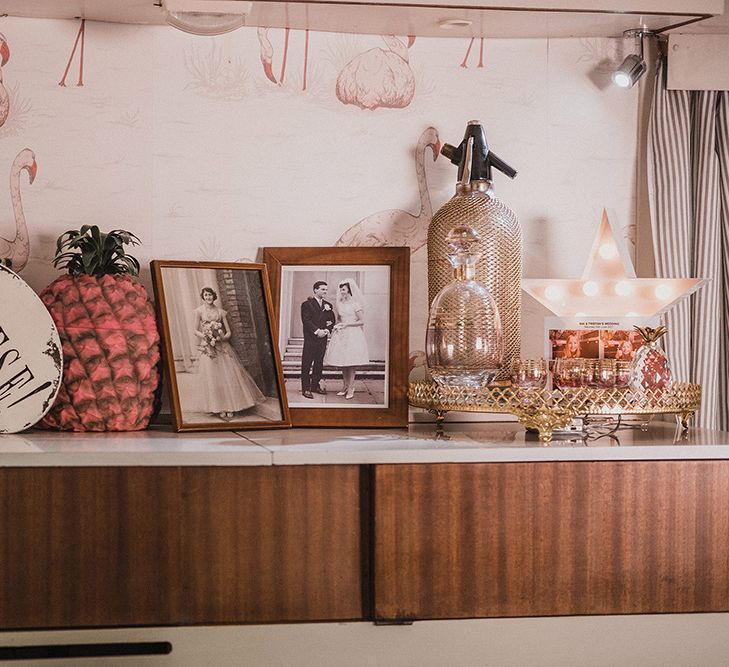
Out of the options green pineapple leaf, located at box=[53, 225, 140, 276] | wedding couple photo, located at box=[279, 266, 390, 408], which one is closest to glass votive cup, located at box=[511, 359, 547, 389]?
wedding couple photo, located at box=[279, 266, 390, 408]

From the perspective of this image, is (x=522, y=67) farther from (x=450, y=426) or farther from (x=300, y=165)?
(x=450, y=426)

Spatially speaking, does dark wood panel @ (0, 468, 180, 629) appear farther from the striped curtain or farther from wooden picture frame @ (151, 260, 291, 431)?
the striped curtain

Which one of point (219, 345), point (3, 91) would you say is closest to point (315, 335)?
point (219, 345)

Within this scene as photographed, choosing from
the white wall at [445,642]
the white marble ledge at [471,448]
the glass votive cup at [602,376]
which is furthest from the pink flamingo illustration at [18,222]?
the glass votive cup at [602,376]

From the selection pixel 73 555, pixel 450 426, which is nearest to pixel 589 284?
pixel 450 426

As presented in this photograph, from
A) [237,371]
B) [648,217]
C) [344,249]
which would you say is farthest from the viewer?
[648,217]

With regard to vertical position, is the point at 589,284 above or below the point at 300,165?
below

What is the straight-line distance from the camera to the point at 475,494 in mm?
1340

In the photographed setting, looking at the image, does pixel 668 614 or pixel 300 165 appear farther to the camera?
pixel 300 165

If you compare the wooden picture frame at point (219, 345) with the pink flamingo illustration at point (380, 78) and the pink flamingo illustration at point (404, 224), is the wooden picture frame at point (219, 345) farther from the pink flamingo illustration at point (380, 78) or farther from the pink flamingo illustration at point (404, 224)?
the pink flamingo illustration at point (380, 78)

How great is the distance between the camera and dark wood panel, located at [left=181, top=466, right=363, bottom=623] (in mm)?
1306

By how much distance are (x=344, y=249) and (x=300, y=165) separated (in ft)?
0.71

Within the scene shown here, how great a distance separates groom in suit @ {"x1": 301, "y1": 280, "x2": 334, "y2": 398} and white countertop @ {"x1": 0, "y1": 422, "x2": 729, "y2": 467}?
168mm

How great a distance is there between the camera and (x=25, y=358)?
57.8 inches
